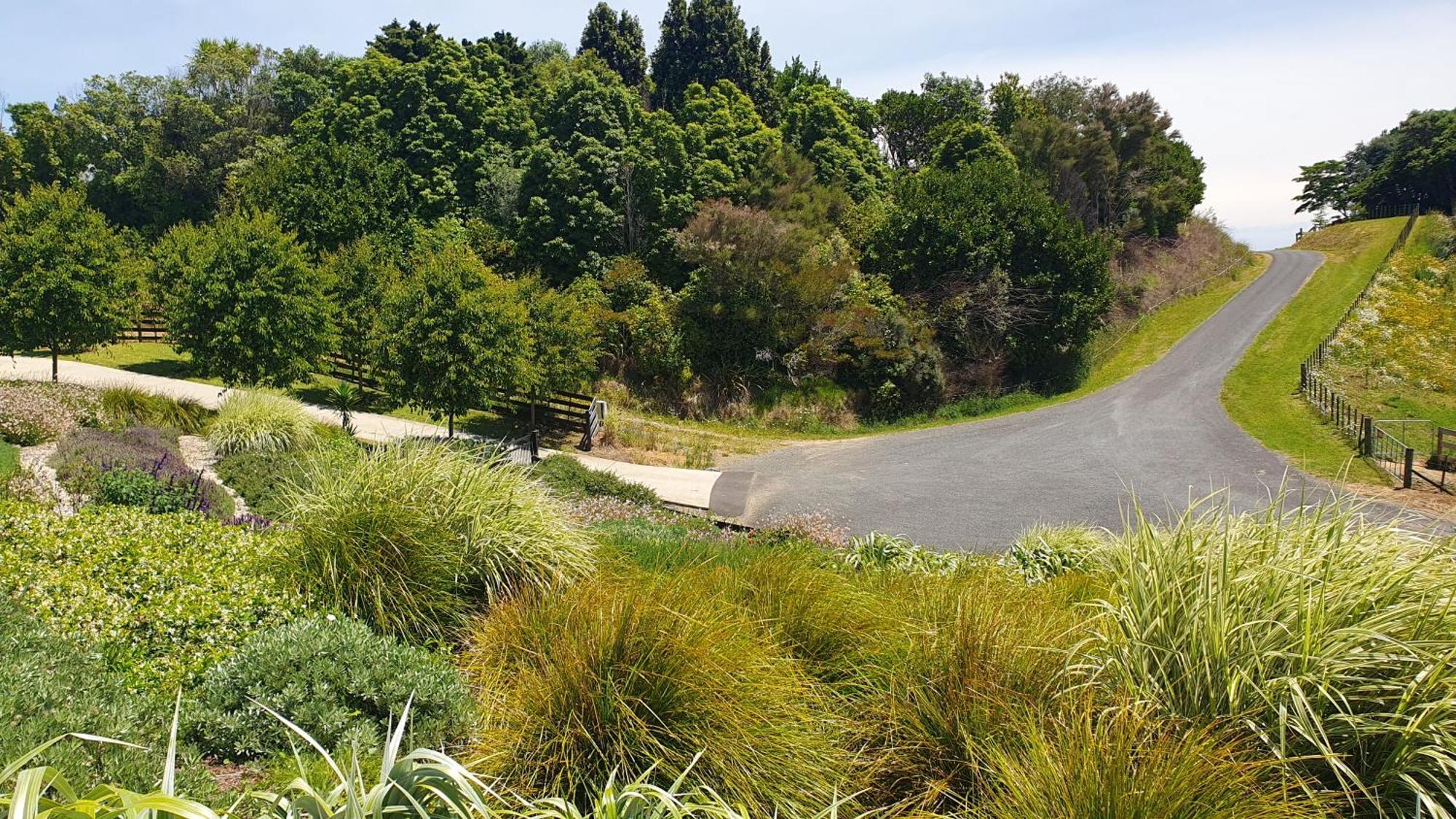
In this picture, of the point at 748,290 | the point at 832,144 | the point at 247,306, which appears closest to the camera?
the point at 247,306

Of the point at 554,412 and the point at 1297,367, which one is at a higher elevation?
the point at 1297,367

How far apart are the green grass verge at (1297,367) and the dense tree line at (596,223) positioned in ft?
19.0

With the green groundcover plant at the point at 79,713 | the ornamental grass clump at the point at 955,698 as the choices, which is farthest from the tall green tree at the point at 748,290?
the green groundcover plant at the point at 79,713

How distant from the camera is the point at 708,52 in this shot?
46906 mm

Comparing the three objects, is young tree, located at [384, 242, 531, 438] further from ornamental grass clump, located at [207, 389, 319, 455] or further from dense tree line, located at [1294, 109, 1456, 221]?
dense tree line, located at [1294, 109, 1456, 221]

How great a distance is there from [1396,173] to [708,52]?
45.8m

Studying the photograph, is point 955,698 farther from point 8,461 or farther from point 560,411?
point 560,411

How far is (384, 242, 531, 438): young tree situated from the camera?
1800 centimetres

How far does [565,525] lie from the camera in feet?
21.3

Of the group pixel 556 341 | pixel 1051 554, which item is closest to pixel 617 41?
pixel 556 341

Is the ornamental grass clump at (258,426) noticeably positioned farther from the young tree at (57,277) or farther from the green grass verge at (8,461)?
the young tree at (57,277)

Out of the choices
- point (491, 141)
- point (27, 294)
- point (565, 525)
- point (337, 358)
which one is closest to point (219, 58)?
point (491, 141)

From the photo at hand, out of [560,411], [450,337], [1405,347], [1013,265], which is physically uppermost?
[1013,265]

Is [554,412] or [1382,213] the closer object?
[554,412]
